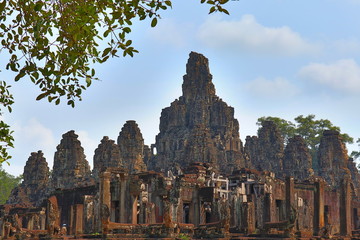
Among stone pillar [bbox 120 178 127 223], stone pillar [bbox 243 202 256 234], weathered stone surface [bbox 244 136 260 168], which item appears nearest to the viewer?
stone pillar [bbox 243 202 256 234]

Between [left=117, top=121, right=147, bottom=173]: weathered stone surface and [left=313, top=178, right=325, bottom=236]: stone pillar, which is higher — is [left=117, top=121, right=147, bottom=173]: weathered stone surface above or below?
above

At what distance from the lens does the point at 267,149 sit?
246ft

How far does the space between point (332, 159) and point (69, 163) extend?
93.1ft

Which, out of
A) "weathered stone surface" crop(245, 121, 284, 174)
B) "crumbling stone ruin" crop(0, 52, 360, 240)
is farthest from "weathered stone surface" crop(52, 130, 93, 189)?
"weathered stone surface" crop(245, 121, 284, 174)

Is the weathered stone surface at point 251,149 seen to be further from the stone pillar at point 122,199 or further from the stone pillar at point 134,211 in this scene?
the stone pillar at point 134,211

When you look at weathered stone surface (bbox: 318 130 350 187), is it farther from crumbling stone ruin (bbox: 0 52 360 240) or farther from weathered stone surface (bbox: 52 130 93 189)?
weathered stone surface (bbox: 52 130 93 189)

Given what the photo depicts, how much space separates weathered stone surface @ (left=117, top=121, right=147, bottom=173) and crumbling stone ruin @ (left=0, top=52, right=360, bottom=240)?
110 mm

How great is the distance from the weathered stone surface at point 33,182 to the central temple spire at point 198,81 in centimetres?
2299

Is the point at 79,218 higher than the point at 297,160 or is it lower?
lower

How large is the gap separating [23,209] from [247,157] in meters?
33.8

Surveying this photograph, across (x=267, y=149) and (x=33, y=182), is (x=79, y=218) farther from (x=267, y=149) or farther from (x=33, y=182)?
(x=267, y=149)

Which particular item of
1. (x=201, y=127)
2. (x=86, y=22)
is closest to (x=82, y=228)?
(x=201, y=127)

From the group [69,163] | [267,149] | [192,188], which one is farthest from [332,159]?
[192,188]

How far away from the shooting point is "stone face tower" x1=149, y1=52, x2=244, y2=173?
2938 inches
